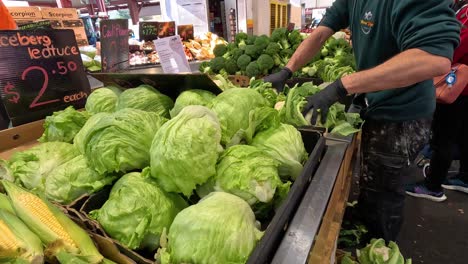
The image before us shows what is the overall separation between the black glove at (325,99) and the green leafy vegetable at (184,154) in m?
0.90

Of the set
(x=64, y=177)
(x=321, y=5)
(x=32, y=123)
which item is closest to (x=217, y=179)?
(x=64, y=177)

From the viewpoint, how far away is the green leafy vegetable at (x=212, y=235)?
Result: 2.63ft

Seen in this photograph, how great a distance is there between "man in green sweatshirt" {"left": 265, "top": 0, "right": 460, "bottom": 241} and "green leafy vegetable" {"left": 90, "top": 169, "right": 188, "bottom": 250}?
1.11 metres

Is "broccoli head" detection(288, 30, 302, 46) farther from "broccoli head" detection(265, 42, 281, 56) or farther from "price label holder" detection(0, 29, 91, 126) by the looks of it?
"price label holder" detection(0, 29, 91, 126)

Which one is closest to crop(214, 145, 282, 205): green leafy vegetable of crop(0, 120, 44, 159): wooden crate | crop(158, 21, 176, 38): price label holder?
crop(0, 120, 44, 159): wooden crate

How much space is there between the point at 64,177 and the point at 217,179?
2.00ft

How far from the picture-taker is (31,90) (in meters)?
1.74

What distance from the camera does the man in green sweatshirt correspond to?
5.06 ft

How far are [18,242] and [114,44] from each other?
201cm

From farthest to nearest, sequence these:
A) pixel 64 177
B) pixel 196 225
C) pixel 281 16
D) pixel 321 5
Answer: pixel 321 5
pixel 281 16
pixel 64 177
pixel 196 225

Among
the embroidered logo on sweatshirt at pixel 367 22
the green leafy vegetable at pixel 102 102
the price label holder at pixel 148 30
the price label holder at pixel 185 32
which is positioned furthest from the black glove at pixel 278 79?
the price label holder at pixel 185 32

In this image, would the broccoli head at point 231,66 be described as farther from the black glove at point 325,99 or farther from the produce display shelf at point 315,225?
the produce display shelf at point 315,225

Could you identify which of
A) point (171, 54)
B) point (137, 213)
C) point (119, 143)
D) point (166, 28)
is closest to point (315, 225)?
point (137, 213)

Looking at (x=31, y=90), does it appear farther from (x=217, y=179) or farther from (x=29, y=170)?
(x=217, y=179)
